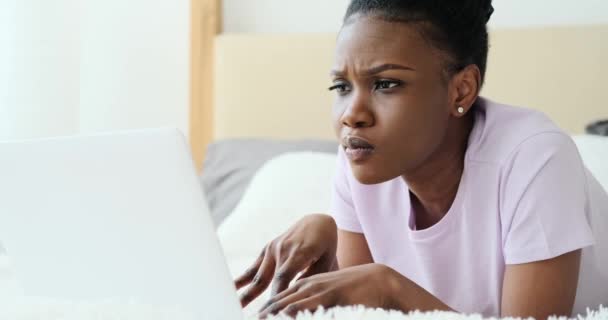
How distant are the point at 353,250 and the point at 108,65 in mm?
1644

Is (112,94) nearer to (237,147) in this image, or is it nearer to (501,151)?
(237,147)

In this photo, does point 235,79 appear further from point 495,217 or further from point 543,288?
point 543,288

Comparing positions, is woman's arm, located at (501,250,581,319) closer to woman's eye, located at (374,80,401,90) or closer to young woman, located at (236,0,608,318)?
young woman, located at (236,0,608,318)

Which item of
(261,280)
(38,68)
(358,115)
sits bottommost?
(261,280)

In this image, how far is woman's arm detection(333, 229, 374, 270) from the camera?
4.51ft

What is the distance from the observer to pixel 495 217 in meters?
1.15

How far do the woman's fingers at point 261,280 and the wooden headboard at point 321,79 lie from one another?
48.3 inches

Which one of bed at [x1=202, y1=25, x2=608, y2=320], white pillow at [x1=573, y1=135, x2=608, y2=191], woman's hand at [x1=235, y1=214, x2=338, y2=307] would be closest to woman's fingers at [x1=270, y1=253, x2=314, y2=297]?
woman's hand at [x1=235, y1=214, x2=338, y2=307]

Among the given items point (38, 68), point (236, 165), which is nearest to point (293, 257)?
point (236, 165)

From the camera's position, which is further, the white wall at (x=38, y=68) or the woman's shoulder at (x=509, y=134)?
the white wall at (x=38, y=68)

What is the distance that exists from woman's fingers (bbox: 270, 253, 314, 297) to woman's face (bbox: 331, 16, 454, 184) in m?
0.14

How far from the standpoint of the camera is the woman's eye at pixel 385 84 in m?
1.09

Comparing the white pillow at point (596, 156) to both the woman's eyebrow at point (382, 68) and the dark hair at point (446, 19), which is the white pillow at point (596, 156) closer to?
the dark hair at point (446, 19)

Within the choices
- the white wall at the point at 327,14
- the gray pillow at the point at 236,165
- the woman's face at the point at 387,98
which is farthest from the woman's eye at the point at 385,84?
the white wall at the point at 327,14
